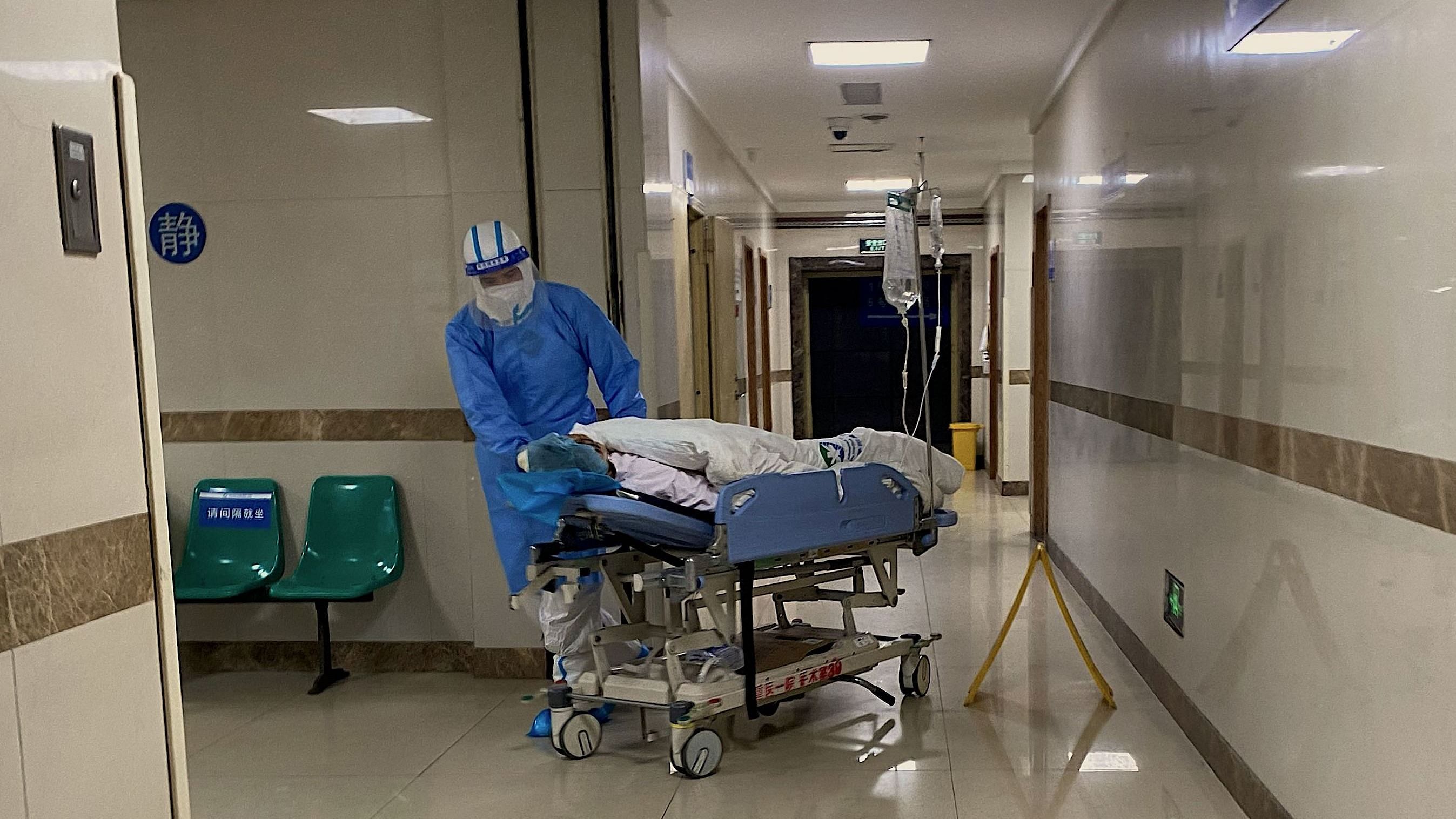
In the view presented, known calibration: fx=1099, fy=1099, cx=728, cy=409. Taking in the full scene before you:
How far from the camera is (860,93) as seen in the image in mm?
7355

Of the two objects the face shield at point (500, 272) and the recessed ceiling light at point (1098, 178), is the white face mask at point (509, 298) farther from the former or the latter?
the recessed ceiling light at point (1098, 178)

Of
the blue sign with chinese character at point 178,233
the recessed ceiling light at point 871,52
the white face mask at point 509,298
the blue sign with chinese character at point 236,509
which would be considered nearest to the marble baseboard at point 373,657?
the blue sign with chinese character at point 236,509

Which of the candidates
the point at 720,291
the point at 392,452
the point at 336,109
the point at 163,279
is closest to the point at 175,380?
the point at 163,279

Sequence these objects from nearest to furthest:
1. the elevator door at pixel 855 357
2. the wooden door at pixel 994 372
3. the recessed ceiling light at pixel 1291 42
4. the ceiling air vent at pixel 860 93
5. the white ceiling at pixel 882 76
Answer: the recessed ceiling light at pixel 1291 42
the white ceiling at pixel 882 76
the ceiling air vent at pixel 860 93
the wooden door at pixel 994 372
the elevator door at pixel 855 357

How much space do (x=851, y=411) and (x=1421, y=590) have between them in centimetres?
1407

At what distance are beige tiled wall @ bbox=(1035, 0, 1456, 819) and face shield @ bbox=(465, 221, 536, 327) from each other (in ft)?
7.79

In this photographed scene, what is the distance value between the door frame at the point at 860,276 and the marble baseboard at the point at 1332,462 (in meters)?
9.35

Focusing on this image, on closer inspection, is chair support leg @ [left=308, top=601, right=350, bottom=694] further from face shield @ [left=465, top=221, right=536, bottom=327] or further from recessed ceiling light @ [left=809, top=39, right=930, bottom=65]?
recessed ceiling light @ [left=809, top=39, right=930, bottom=65]

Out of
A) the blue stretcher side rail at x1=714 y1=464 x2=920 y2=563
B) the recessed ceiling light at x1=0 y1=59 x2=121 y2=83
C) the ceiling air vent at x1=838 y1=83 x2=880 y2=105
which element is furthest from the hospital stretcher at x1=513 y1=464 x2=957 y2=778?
the ceiling air vent at x1=838 y1=83 x2=880 y2=105

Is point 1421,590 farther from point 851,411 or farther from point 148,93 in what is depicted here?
point 851,411

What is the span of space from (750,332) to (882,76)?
4.19 metres

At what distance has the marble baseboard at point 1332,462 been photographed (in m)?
2.07

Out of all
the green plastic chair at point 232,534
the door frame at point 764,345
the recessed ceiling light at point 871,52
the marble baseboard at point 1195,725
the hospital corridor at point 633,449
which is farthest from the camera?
the door frame at point 764,345

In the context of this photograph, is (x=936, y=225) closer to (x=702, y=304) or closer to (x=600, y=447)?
(x=600, y=447)
